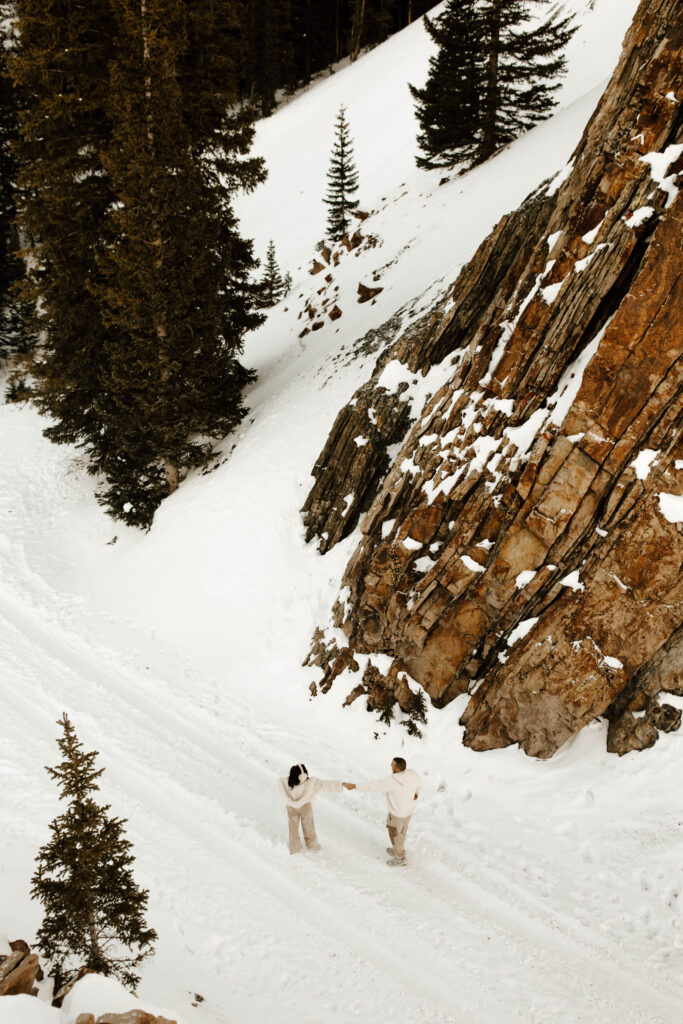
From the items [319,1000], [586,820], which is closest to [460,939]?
[319,1000]

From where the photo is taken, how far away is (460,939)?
252 inches

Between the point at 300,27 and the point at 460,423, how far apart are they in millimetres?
66108

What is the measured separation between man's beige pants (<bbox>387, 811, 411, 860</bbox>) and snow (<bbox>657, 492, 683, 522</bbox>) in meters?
5.65

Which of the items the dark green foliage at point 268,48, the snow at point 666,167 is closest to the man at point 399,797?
the snow at point 666,167

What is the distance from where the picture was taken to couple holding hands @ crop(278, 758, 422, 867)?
23.8 ft

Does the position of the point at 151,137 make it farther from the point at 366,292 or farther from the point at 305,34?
the point at 305,34

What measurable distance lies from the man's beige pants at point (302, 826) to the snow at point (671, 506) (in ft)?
21.3

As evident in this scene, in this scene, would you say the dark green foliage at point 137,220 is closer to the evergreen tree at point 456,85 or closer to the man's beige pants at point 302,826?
the man's beige pants at point 302,826

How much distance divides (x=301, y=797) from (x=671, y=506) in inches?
261

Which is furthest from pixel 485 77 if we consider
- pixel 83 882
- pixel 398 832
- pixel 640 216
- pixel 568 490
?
pixel 83 882

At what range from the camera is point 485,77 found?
78.6 ft

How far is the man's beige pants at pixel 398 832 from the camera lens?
7.30 meters

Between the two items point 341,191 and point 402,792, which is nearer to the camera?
point 402,792

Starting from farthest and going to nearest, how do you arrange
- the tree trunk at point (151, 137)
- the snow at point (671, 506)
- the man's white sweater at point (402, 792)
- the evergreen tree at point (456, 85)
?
the evergreen tree at point (456, 85), the tree trunk at point (151, 137), the snow at point (671, 506), the man's white sweater at point (402, 792)
